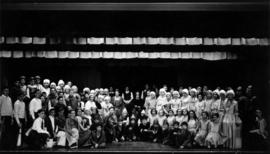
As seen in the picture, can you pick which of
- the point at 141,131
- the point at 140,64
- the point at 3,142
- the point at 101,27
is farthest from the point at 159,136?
the point at 3,142

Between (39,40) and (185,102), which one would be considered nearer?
(39,40)

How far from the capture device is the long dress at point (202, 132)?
11.5 m

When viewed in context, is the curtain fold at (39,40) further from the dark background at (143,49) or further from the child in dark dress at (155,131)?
the child in dark dress at (155,131)

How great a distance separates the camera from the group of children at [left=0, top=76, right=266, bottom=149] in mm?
11164

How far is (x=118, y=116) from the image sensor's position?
12625mm

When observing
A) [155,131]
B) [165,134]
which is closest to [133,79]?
[155,131]

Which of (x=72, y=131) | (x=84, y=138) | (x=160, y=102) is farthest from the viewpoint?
(x=160, y=102)

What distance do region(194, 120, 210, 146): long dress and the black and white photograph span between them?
26mm

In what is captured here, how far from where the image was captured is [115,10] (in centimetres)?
916

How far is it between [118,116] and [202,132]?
237 cm

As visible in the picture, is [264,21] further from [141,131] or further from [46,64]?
[46,64]

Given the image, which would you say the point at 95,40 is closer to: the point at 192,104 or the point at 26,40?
the point at 26,40

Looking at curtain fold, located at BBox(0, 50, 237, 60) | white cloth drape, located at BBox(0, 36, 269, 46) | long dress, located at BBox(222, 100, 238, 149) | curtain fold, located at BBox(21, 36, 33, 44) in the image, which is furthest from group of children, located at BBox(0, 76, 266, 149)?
white cloth drape, located at BBox(0, 36, 269, 46)

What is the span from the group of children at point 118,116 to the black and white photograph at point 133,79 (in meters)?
0.03
